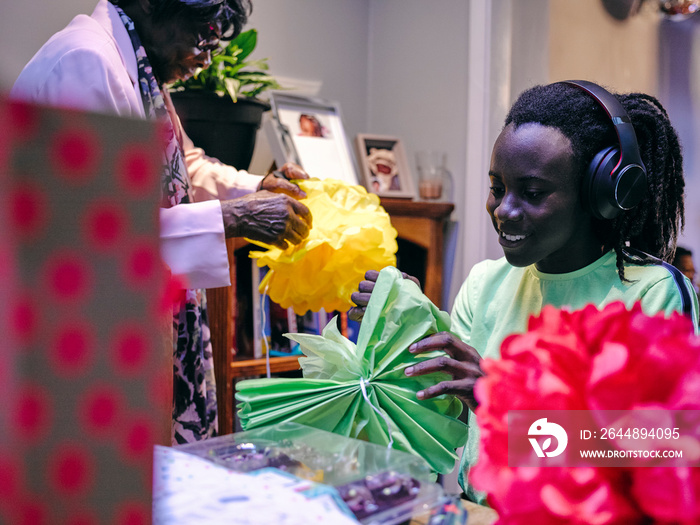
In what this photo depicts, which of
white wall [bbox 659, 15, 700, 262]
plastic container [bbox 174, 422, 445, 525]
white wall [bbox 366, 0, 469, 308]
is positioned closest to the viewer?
plastic container [bbox 174, 422, 445, 525]

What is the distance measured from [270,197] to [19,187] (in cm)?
86

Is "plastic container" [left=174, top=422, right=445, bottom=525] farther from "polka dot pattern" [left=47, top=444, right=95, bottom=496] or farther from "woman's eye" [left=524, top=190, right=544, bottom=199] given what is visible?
"woman's eye" [left=524, top=190, right=544, bottom=199]

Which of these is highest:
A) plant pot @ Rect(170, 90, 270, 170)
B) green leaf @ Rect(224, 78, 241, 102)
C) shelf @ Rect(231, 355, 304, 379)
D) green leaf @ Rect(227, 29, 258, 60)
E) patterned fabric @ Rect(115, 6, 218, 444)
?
green leaf @ Rect(227, 29, 258, 60)

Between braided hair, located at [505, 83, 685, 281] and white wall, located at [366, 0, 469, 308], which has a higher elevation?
white wall, located at [366, 0, 469, 308]

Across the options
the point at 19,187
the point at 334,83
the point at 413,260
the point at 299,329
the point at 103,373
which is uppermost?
the point at 334,83

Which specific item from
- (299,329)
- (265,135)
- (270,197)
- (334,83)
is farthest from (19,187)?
(334,83)

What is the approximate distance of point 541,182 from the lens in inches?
37.6

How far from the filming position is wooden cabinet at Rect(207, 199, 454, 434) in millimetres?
1997

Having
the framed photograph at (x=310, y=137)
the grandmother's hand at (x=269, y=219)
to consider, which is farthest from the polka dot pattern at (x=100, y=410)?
the framed photograph at (x=310, y=137)

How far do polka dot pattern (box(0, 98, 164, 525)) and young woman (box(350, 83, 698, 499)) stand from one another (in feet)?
1.85

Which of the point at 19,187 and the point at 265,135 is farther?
the point at 265,135

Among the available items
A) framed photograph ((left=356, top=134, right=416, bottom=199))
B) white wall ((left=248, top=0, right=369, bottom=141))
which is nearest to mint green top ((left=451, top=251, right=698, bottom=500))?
framed photograph ((left=356, top=134, right=416, bottom=199))

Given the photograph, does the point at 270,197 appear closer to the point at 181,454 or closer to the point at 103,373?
the point at 181,454

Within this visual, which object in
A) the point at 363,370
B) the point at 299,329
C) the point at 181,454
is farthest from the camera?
the point at 299,329
